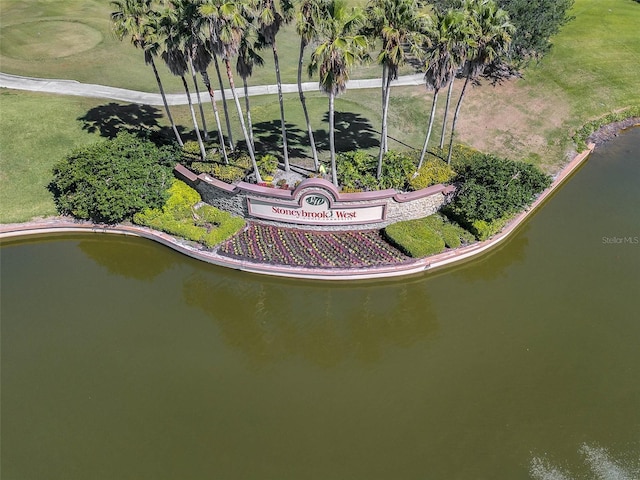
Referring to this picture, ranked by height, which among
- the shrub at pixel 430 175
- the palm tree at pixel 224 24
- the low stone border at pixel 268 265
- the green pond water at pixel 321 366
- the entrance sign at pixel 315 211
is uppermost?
the palm tree at pixel 224 24

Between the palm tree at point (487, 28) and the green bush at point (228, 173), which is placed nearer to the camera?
the palm tree at point (487, 28)

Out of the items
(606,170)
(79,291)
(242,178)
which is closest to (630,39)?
(606,170)

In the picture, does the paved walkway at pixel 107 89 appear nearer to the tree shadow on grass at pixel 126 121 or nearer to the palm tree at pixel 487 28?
the tree shadow on grass at pixel 126 121

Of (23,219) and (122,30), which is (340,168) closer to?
(122,30)

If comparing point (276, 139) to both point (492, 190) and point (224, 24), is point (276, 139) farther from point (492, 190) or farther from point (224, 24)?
point (492, 190)

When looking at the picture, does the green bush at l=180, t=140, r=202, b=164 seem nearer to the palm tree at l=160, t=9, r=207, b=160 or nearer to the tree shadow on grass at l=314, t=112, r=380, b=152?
the palm tree at l=160, t=9, r=207, b=160

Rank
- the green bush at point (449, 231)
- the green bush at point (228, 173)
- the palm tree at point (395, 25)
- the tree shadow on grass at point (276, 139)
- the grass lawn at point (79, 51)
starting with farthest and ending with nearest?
1. the grass lawn at point (79, 51)
2. the tree shadow on grass at point (276, 139)
3. the green bush at point (228, 173)
4. the green bush at point (449, 231)
5. the palm tree at point (395, 25)

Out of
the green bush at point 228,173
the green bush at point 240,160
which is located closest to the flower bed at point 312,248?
the green bush at point 228,173
